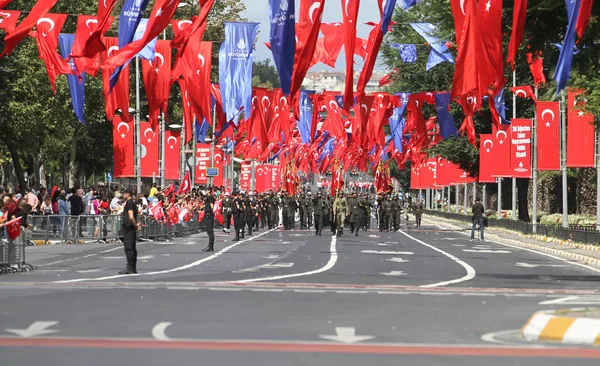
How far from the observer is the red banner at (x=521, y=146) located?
54.2 m

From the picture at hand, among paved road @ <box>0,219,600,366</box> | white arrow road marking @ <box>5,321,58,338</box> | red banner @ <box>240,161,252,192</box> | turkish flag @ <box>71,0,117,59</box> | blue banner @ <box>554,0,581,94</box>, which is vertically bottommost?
paved road @ <box>0,219,600,366</box>

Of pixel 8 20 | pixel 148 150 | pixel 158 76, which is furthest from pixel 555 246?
pixel 8 20

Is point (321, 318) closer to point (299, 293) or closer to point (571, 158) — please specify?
point (299, 293)

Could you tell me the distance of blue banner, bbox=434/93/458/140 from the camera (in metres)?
50.8

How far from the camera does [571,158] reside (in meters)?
44.8

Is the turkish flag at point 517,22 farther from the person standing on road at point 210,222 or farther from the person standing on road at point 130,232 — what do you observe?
the person standing on road at point 210,222

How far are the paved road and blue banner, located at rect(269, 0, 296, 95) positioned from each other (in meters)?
4.34

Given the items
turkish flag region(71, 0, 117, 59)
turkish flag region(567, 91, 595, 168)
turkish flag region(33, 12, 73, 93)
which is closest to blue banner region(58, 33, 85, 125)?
turkish flag region(33, 12, 73, 93)

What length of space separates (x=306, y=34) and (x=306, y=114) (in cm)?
2827

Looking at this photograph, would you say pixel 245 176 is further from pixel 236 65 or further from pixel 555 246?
pixel 236 65

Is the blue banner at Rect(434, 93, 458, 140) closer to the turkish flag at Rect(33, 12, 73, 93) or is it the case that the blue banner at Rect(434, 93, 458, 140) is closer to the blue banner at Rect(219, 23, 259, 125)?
the blue banner at Rect(219, 23, 259, 125)

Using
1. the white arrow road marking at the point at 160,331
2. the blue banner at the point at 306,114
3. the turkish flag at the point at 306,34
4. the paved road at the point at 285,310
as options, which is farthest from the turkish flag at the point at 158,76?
the white arrow road marking at the point at 160,331

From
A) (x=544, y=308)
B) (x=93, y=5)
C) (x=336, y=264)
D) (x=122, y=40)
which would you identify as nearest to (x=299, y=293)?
(x=544, y=308)

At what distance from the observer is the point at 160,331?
48.3 ft
